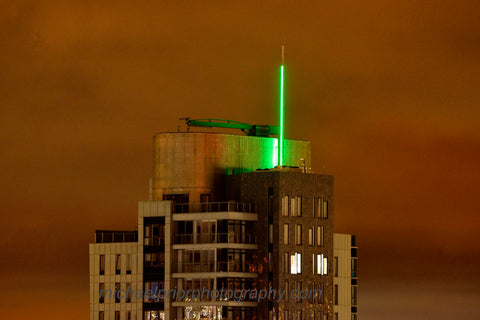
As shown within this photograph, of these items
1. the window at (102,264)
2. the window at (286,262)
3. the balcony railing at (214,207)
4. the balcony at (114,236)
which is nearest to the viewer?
the window at (286,262)

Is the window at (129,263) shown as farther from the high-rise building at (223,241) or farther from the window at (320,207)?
the window at (320,207)

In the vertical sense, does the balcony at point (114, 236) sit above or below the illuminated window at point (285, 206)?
below

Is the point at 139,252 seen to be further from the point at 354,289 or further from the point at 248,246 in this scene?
the point at 354,289

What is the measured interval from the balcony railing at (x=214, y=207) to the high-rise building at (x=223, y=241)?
0.37ft

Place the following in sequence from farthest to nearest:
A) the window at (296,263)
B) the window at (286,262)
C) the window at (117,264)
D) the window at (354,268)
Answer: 1. the window at (354,268)
2. the window at (117,264)
3. the window at (296,263)
4. the window at (286,262)

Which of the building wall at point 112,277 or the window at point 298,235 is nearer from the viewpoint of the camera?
the window at point 298,235

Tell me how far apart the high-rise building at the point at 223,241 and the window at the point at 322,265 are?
114 millimetres

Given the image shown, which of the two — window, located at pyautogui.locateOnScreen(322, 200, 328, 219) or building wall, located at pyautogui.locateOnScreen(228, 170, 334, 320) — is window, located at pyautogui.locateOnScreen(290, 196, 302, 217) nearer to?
building wall, located at pyautogui.locateOnScreen(228, 170, 334, 320)

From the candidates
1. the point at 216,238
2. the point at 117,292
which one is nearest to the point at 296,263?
the point at 216,238

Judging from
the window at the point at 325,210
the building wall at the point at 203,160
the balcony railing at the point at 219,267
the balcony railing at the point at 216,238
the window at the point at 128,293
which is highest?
the building wall at the point at 203,160

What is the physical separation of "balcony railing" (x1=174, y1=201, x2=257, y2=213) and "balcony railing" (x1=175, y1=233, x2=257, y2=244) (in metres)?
2.89

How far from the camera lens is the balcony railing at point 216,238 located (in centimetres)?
15362

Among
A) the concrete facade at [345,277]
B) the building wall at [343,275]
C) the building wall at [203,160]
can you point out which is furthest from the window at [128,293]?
the building wall at [343,275]

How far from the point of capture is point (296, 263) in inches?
6038
